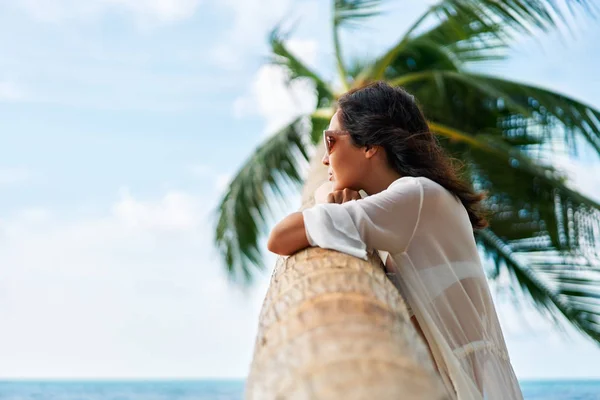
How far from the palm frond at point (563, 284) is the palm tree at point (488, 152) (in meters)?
0.01

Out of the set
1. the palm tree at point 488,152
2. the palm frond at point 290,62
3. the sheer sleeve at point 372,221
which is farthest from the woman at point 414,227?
the palm frond at point 290,62

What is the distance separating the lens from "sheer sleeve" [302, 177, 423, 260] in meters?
1.72

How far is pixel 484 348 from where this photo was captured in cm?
200

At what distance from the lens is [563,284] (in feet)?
26.9

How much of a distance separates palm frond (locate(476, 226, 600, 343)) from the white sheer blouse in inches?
251

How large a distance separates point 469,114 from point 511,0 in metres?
3.45

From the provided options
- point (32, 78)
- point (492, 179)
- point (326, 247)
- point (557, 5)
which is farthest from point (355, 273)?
point (32, 78)

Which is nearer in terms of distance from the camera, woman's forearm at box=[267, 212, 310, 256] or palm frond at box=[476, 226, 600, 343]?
woman's forearm at box=[267, 212, 310, 256]

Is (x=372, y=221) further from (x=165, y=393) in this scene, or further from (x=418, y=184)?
(x=165, y=393)

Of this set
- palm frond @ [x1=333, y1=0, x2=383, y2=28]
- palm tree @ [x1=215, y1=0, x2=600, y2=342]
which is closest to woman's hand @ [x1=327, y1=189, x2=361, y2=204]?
palm tree @ [x1=215, y1=0, x2=600, y2=342]

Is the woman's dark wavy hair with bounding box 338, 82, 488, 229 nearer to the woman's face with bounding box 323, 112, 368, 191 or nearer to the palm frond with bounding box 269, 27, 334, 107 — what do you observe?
the woman's face with bounding box 323, 112, 368, 191

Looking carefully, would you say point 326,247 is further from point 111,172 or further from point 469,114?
point 111,172

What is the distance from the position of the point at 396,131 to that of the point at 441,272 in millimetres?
413

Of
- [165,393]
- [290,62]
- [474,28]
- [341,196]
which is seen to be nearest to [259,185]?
[290,62]
